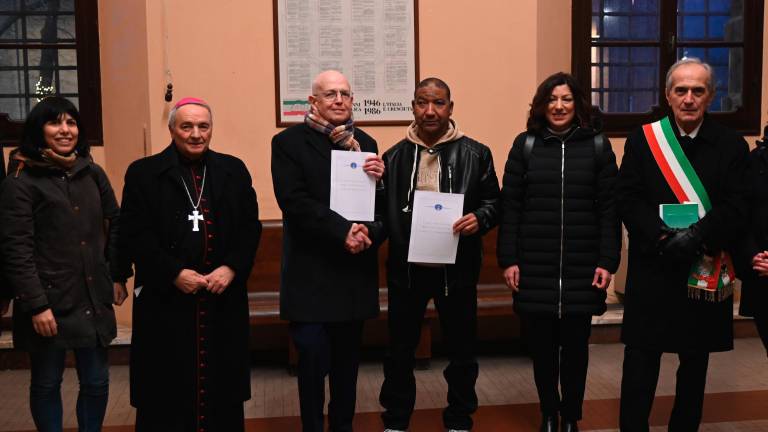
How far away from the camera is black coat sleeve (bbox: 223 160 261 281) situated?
3156 millimetres

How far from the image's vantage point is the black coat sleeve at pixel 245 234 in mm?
3156

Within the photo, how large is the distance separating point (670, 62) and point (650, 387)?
11.2ft

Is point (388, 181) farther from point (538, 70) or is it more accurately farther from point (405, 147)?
point (538, 70)

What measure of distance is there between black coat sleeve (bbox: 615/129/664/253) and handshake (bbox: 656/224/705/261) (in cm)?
4

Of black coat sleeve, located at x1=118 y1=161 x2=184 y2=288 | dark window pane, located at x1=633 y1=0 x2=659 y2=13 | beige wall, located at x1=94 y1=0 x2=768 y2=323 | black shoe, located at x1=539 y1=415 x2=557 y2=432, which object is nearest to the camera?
black coat sleeve, located at x1=118 y1=161 x2=184 y2=288

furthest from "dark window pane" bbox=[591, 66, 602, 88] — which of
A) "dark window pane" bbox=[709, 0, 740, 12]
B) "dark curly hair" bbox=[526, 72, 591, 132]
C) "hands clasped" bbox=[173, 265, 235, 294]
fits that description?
"hands clasped" bbox=[173, 265, 235, 294]

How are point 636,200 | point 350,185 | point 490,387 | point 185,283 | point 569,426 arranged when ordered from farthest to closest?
point 490,387
point 569,426
point 350,185
point 636,200
point 185,283

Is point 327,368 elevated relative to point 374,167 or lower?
lower

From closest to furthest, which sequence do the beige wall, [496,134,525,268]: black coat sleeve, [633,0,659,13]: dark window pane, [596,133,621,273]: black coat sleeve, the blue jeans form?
the blue jeans → [596,133,621,273]: black coat sleeve → [496,134,525,268]: black coat sleeve → the beige wall → [633,0,659,13]: dark window pane

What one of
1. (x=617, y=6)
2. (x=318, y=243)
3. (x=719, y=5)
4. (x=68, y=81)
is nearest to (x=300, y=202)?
(x=318, y=243)

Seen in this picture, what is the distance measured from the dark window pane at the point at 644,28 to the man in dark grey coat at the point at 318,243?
3.37 meters

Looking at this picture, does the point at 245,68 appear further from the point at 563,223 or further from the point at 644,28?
the point at 644,28

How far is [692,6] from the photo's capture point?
6043 mm

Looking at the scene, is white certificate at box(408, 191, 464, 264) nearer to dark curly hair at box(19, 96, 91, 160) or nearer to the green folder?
the green folder
